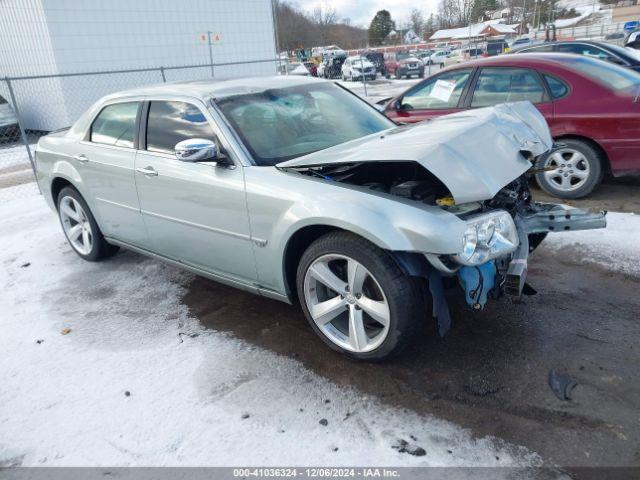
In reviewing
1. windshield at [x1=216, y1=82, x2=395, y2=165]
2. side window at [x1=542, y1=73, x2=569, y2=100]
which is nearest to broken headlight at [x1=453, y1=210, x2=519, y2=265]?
windshield at [x1=216, y1=82, x2=395, y2=165]

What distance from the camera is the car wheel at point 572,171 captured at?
5.41 meters

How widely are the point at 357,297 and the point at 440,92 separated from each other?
13.8 ft

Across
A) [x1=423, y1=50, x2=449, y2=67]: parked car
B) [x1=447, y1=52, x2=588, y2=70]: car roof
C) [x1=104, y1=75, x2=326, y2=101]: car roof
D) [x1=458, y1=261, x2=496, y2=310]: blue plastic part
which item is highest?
[x1=104, y1=75, x2=326, y2=101]: car roof

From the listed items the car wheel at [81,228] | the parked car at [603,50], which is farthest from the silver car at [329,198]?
the parked car at [603,50]

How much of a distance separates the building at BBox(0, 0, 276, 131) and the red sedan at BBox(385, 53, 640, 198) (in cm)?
961

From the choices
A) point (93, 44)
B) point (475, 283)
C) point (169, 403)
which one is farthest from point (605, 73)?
point (93, 44)

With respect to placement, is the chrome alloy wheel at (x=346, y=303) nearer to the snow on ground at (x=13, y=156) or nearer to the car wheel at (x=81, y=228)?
the car wheel at (x=81, y=228)

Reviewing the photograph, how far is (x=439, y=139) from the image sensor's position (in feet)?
9.60

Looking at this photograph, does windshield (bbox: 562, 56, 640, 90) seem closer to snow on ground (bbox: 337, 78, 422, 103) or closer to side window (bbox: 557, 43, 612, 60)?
side window (bbox: 557, 43, 612, 60)

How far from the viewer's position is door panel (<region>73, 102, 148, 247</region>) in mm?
4148

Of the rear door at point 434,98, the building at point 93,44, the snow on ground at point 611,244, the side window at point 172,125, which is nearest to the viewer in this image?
the side window at point 172,125

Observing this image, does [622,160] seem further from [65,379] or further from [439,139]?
[65,379]

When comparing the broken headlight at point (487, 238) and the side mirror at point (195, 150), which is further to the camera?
the side mirror at point (195, 150)

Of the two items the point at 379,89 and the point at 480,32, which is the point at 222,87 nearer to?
the point at 379,89
